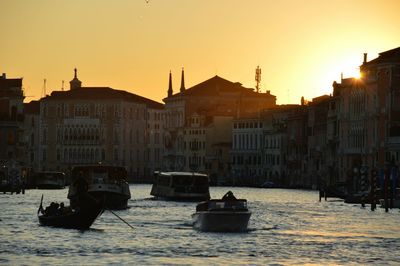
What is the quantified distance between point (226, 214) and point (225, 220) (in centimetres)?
23

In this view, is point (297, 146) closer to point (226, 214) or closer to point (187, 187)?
point (187, 187)

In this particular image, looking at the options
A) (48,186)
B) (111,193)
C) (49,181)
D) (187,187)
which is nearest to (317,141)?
(49,181)

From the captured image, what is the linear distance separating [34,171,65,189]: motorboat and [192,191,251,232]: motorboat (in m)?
88.2

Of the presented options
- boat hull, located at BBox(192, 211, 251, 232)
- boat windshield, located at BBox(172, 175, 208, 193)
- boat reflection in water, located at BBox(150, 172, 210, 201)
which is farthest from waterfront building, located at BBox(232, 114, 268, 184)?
boat hull, located at BBox(192, 211, 251, 232)

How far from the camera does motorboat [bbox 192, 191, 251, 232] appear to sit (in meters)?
62.5

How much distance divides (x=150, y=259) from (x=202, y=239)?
8055 millimetres

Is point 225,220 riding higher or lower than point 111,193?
lower

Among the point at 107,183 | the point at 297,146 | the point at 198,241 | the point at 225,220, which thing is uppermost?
the point at 297,146

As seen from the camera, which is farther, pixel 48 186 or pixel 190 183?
pixel 48 186

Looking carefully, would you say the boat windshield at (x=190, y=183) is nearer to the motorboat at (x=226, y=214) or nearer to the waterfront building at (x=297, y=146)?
the motorboat at (x=226, y=214)

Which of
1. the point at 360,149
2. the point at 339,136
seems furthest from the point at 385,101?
the point at 339,136

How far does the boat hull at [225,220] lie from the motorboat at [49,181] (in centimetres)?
8803

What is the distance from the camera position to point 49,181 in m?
152

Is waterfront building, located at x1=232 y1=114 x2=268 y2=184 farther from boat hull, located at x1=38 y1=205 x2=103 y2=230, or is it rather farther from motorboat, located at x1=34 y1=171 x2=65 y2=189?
boat hull, located at x1=38 y1=205 x2=103 y2=230
